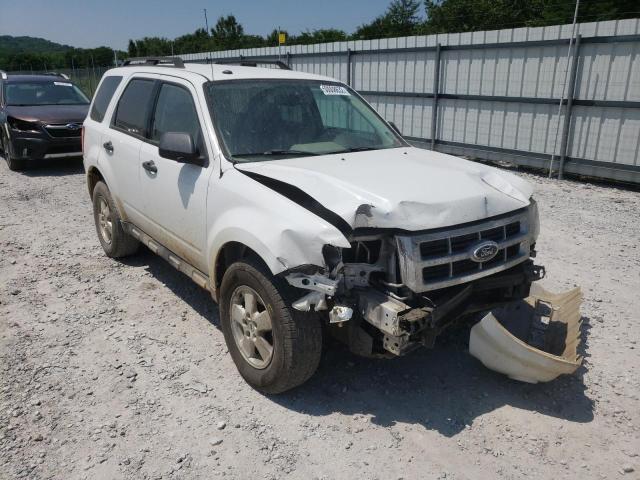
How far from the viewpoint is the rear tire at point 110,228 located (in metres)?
5.54

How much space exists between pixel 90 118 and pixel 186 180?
2.68 m

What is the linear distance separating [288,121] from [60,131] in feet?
27.0

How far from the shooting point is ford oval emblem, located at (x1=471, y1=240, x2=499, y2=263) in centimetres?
312

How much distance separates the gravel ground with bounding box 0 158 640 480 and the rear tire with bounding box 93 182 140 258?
63 cm

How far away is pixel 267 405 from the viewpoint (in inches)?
135

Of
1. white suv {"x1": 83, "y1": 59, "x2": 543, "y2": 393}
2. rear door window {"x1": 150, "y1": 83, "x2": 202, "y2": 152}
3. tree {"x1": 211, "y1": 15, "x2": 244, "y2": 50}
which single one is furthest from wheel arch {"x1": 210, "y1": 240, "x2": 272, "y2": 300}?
tree {"x1": 211, "y1": 15, "x2": 244, "y2": 50}

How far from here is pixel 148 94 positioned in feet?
15.8

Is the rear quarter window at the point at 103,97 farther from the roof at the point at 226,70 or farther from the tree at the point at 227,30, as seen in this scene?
the tree at the point at 227,30

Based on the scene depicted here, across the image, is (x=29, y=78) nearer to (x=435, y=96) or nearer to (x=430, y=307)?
(x=435, y=96)

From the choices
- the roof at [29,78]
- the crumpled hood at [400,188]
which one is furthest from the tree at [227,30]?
the crumpled hood at [400,188]

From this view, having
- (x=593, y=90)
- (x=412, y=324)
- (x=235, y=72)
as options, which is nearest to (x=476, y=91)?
(x=593, y=90)

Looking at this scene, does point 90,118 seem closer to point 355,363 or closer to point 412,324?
point 355,363

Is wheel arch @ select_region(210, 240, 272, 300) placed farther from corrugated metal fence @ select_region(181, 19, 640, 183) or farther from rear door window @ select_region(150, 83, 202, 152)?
corrugated metal fence @ select_region(181, 19, 640, 183)

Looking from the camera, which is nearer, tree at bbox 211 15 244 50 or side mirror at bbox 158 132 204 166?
side mirror at bbox 158 132 204 166
